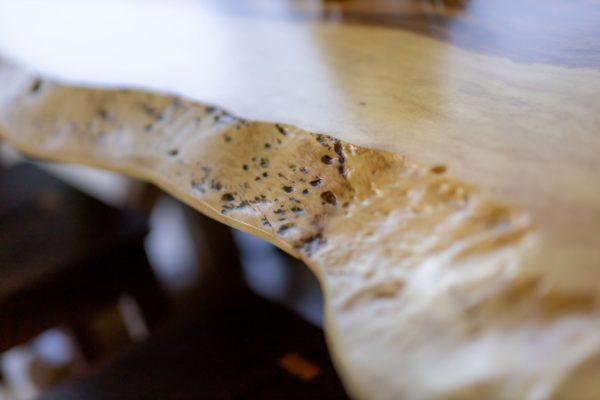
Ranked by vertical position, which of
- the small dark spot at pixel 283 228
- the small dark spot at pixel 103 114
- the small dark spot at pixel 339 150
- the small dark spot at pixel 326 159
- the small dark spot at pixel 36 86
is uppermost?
the small dark spot at pixel 339 150

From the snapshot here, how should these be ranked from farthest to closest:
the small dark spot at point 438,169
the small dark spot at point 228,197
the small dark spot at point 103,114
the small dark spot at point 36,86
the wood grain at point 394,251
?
the small dark spot at point 36,86
the small dark spot at point 103,114
the small dark spot at point 228,197
the small dark spot at point 438,169
the wood grain at point 394,251

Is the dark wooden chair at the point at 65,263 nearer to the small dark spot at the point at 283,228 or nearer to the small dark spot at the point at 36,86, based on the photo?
the small dark spot at the point at 36,86

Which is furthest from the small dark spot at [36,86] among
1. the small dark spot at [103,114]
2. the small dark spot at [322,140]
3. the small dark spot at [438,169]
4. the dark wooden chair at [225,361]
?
the small dark spot at [438,169]

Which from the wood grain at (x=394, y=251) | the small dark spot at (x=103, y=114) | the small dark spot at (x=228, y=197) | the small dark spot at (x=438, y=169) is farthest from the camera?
the small dark spot at (x=103, y=114)

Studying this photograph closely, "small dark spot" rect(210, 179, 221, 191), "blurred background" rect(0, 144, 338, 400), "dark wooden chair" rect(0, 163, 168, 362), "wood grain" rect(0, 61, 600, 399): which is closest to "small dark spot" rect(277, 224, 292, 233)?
"wood grain" rect(0, 61, 600, 399)

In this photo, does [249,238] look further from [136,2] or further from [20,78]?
[20,78]

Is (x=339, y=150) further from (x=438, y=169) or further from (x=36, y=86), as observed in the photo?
(x=36, y=86)

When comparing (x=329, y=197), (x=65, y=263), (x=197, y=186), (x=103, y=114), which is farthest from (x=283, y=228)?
(x=65, y=263)

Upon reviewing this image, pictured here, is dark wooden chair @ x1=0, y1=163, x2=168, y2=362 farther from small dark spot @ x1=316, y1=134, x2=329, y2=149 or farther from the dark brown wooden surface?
small dark spot @ x1=316, y1=134, x2=329, y2=149
